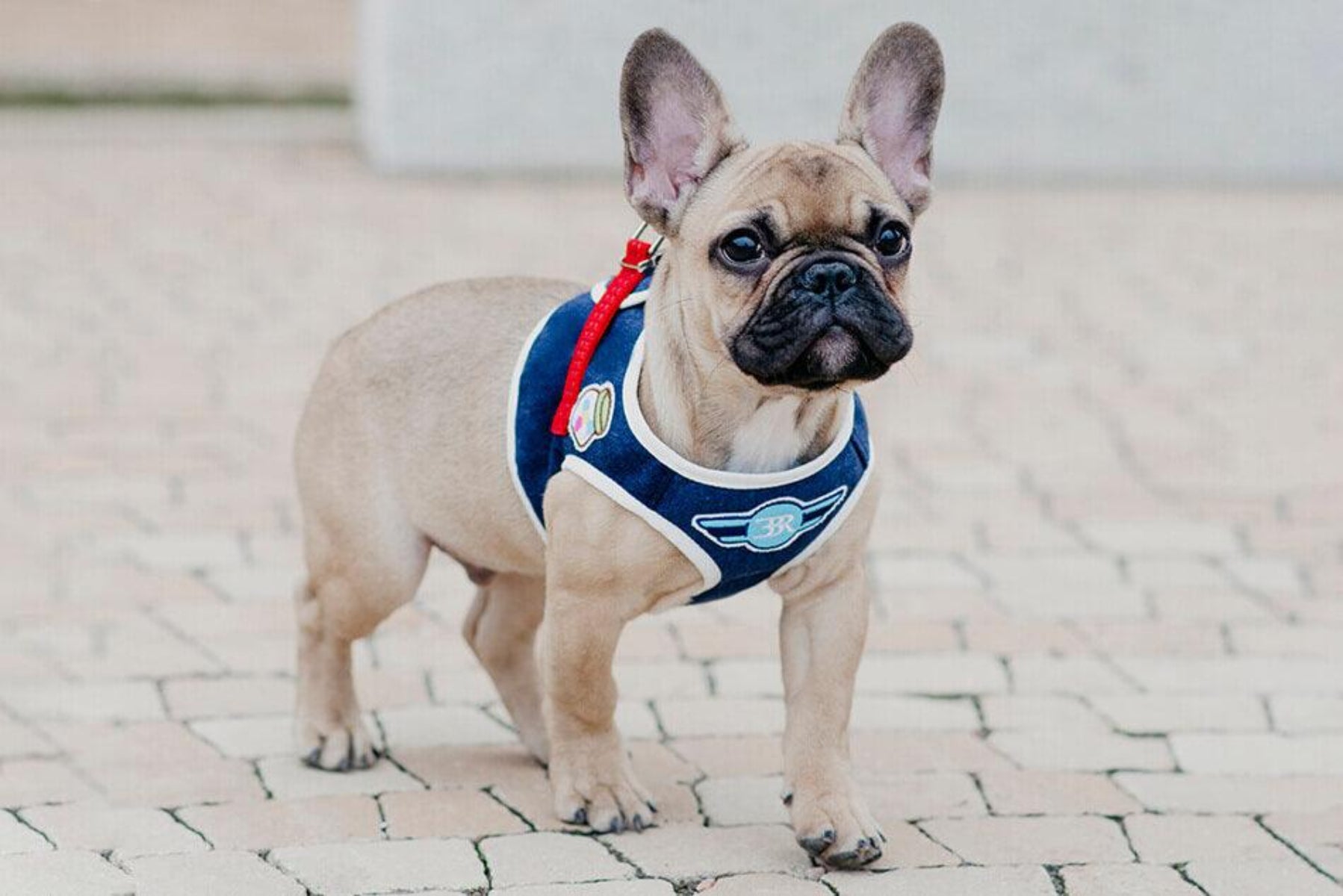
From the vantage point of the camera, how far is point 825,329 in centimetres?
369

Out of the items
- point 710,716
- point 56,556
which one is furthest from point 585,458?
point 56,556

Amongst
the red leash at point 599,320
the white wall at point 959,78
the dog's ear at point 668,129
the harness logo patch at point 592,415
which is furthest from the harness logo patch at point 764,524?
the white wall at point 959,78

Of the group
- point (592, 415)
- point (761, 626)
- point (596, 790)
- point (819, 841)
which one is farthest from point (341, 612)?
point (761, 626)

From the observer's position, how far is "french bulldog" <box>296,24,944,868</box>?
3.82 meters

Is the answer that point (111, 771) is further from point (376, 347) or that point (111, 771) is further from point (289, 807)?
point (376, 347)

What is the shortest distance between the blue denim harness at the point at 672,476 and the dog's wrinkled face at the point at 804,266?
0.24 meters

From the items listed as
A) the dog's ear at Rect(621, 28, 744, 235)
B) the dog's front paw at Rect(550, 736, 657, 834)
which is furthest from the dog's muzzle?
the dog's front paw at Rect(550, 736, 657, 834)

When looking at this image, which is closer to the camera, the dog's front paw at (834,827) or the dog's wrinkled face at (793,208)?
the dog's wrinkled face at (793,208)

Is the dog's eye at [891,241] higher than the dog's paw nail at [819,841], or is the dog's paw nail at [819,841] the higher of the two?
the dog's eye at [891,241]

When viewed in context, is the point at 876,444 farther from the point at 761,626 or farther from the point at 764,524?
the point at 764,524

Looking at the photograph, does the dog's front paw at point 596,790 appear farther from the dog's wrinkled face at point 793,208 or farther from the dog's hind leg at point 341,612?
the dog's wrinkled face at point 793,208

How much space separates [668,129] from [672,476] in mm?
680

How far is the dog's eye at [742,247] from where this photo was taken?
3.83 metres

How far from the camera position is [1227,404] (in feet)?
26.8
